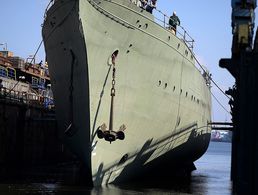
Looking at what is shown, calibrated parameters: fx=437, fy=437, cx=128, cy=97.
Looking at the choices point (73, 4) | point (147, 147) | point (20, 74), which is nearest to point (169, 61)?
point (147, 147)

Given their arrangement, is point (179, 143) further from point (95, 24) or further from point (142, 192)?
point (95, 24)

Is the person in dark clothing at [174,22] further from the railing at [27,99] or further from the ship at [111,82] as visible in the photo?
the railing at [27,99]

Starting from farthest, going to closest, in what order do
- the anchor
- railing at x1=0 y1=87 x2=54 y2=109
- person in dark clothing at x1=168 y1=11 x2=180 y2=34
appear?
railing at x1=0 y1=87 x2=54 y2=109
person in dark clothing at x1=168 y1=11 x2=180 y2=34
the anchor

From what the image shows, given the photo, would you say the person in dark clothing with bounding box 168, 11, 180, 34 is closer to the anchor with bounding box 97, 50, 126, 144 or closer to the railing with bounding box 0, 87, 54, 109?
the anchor with bounding box 97, 50, 126, 144

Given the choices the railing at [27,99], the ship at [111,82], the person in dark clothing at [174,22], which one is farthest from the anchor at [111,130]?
the railing at [27,99]

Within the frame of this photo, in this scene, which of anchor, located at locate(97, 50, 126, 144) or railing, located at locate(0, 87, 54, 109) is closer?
anchor, located at locate(97, 50, 126, 144)

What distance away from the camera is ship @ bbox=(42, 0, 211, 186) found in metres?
15.5

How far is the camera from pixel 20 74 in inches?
1711

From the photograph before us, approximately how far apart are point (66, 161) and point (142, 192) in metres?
19.1

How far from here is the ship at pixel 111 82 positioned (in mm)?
15523

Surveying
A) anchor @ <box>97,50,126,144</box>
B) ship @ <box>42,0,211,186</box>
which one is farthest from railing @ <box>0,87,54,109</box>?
anchor @ <box>97,50,126,144</box>

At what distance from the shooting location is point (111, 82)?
1614 centimetres

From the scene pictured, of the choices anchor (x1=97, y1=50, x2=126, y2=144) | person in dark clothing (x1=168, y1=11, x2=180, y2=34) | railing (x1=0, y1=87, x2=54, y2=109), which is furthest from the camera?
railing (x1=0, y1=87, x2=54, y2=109)

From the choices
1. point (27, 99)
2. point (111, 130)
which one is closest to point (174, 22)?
point (111, 130)
